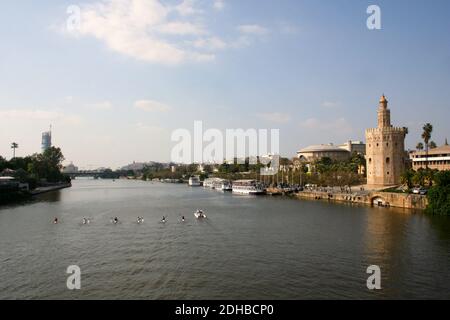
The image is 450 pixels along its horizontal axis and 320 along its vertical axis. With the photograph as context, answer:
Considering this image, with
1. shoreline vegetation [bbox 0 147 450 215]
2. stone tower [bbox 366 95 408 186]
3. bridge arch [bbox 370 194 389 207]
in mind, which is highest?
stone tower [bbox 366 95 408 186]

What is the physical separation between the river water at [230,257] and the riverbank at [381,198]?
9.65m

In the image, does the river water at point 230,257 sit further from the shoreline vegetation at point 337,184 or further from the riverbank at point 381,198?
the riverbank at point 381,198

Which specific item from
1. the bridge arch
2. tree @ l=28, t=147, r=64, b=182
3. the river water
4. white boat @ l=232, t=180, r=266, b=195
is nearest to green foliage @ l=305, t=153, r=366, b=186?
white boat @ l=232, t=180, r=266, b=195

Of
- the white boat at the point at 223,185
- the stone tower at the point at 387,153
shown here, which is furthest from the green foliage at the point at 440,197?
the white boat at the point at 223,185

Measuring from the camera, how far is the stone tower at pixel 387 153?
96250 millimetres

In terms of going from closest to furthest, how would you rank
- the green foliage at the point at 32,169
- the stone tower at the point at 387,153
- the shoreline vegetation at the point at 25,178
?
the stone tower at the point at 387,153
the shoreline vegetation at the point at 25,178
the green foliage at the point at 32,169

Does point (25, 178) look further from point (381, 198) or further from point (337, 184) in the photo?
point (381, 198)

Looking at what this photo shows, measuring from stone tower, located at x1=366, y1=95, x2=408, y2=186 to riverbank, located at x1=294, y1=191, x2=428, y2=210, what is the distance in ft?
36.8

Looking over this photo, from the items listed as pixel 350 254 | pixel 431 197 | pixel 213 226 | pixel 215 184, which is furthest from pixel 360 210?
pixel 215 184

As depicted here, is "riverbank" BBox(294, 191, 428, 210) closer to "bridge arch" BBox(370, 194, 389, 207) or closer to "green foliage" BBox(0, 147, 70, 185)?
"bridge arch" BBox(370, 194, 389, 207)

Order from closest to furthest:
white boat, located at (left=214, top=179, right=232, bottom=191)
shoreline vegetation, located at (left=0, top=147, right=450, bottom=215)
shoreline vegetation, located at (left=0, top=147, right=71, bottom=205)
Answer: shoreline vegetation, located at (left=0, top=147, right=450, bottom=215) < shoreline vegetation, located at (left=0, top=147, right=71, bottom=205) < white boat, located at (left=214, top=179, right=232, bottom=191)

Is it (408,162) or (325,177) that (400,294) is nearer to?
(325,177)

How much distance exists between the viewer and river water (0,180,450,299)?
93.7 feet
